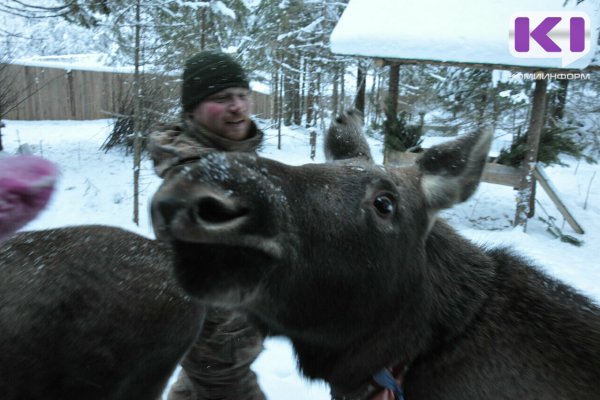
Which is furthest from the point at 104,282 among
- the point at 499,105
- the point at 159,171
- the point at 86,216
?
the point at 499,105

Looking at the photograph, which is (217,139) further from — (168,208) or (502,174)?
(502,174)

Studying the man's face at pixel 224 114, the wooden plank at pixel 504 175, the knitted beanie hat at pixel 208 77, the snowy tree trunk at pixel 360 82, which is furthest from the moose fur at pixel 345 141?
the snowy tree trunk at pixel 360 82

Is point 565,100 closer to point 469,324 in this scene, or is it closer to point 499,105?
point 499,105

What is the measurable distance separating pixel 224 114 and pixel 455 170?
1579mm

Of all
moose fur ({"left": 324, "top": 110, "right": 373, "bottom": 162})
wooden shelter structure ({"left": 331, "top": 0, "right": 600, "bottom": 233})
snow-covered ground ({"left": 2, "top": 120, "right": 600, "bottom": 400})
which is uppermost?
wooden shelter structure ({"left": 331, "top": 0, "right": 600, "bottom": 233})

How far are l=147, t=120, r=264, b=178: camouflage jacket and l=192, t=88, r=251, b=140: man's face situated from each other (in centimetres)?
6

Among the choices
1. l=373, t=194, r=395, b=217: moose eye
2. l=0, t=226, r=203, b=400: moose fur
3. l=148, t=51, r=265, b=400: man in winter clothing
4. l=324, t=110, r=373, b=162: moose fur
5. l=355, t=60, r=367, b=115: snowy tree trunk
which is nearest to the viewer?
l=373, t=194, r=395, b=217: moose eye

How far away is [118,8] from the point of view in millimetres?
10414

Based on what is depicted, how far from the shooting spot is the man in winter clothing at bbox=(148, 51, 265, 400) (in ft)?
9.92

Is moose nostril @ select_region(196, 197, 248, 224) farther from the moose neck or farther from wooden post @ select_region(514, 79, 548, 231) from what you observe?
wooden post @ select_region(514, 79, 548, 231)

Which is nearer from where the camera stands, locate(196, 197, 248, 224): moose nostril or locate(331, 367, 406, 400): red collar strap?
locate(196, 197, 248, 224): moose nostril

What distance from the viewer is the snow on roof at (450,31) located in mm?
8461

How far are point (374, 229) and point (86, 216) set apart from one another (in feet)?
33.6

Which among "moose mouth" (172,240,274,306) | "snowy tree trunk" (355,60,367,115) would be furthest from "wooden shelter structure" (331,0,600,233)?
"snowy tree trunk" (355,60,367,115)
